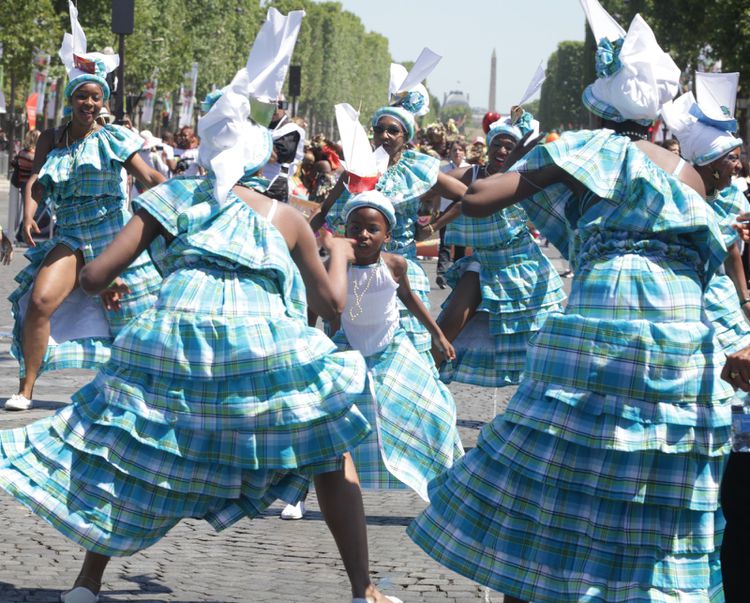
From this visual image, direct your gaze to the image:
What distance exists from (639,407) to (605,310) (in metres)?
0.30

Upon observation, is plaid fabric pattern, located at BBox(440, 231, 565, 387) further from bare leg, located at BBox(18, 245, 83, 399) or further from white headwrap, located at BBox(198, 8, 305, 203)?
white headwrap, located at BBox(198, 8, 305, 203)

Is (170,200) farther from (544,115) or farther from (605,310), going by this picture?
(544,115)

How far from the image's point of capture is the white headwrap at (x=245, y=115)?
4.81m

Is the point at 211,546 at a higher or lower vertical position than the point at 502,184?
lower

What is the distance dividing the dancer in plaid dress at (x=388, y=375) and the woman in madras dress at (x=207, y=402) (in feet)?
3.22

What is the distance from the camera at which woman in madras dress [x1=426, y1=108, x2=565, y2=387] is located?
335 inches

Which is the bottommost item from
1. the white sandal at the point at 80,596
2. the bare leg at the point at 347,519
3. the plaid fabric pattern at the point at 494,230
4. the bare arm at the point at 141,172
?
the white sandal at the point at 80,596

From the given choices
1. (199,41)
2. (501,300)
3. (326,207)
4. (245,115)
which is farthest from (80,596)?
(199,41)

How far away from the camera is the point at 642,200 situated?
4.53 m

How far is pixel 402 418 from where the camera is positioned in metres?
6.04

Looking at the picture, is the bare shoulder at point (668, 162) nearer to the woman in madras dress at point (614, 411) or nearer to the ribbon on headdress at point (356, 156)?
the woman in madras dress at point (614, 411)

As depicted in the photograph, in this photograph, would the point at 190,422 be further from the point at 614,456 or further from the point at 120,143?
the point at 120,143

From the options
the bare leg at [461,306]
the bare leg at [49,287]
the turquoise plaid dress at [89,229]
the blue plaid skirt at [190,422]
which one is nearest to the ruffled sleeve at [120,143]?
the turquoise plaid dress at [89,229]

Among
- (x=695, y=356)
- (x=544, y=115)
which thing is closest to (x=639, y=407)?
(x=695, y=356)
